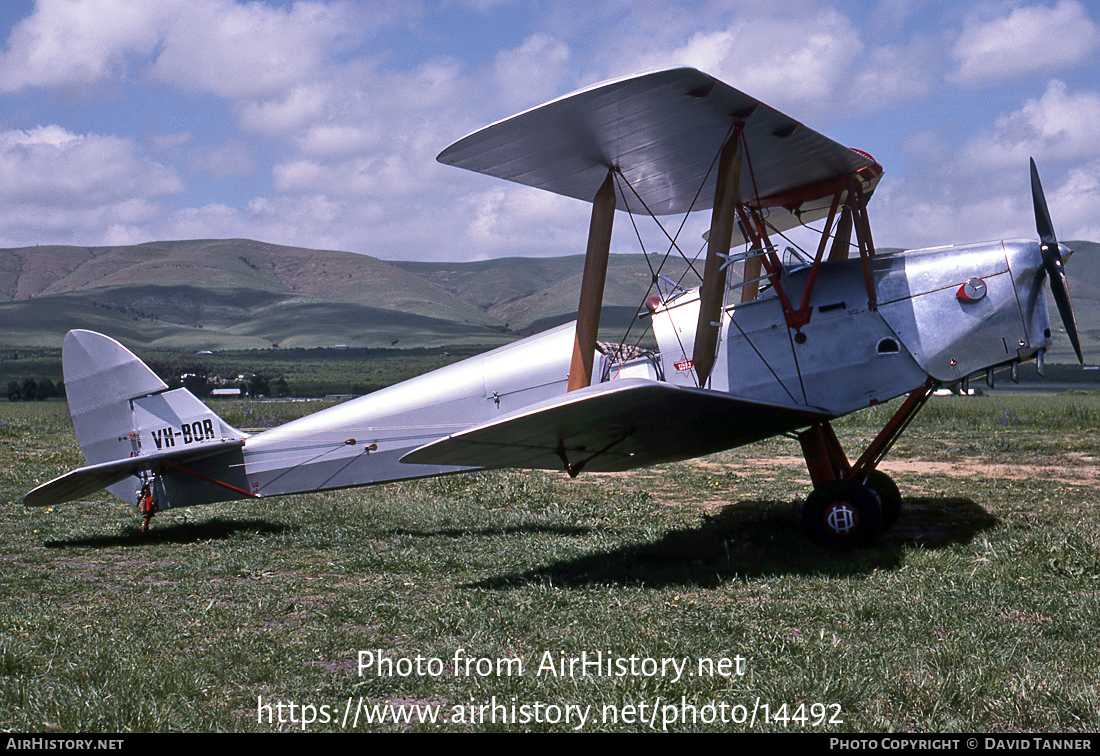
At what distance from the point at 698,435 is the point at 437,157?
3242mm

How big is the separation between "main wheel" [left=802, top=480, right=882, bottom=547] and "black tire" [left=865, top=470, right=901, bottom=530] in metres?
1.26

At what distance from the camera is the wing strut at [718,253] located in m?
6.84

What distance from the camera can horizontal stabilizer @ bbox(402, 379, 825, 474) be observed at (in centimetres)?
578

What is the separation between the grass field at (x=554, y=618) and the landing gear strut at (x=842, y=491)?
18cm

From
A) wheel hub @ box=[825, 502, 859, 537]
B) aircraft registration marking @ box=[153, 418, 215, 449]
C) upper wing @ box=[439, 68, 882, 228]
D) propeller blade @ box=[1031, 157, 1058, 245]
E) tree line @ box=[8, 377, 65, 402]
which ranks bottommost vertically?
wheel hub @ box=[825, 502, 859, 537]

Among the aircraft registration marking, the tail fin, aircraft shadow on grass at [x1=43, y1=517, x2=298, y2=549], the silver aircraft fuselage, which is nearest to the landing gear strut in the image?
Result: the silver aircraft fuselage

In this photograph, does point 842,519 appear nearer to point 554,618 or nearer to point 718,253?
point 718,253

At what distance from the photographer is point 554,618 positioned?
5.36 meters

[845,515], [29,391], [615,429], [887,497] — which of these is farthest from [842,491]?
[29,391]

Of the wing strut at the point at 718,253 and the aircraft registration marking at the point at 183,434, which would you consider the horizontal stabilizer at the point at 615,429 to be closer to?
the wing strut at the point at 718,253

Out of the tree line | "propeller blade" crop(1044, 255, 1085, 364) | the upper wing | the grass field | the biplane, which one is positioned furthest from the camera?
the tree line

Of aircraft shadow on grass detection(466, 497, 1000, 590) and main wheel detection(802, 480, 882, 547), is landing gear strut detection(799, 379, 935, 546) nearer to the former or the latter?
main wheel detection(802, 480, 882, 547)

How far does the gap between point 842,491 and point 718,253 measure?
2226 mm

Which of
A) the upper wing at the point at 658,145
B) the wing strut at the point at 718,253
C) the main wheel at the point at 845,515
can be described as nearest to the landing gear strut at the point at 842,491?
the main wheel at the point at 845,515
